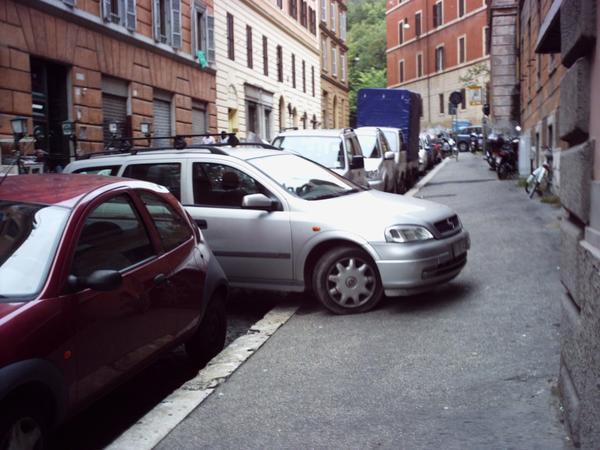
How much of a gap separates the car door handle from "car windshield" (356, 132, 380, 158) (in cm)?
1233

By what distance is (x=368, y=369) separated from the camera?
17.5ft

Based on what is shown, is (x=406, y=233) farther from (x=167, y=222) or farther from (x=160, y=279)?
(x=160, y=279)

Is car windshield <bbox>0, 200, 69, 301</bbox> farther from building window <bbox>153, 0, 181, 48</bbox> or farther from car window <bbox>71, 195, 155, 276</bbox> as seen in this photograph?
building window <bbox>153, 0, 181, 48</bbox>

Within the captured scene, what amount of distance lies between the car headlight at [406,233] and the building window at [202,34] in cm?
2156

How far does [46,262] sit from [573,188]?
8.86 ft

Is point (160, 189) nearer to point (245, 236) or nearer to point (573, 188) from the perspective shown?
point (245, 236)

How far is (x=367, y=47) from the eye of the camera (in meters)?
93.6

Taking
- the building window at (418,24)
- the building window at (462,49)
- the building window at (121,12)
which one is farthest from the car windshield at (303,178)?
the building window at (418,24)

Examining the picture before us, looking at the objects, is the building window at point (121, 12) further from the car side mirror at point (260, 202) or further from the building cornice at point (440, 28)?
the building cornice at point (440, 28)

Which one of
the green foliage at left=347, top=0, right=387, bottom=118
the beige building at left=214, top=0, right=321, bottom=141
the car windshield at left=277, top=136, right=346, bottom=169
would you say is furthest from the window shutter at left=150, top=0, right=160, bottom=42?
the green foliage at left=347, top=0, right=387, bottom=118

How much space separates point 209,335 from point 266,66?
107ft

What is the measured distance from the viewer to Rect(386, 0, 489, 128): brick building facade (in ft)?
199

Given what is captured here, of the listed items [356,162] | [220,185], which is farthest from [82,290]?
[356,162]

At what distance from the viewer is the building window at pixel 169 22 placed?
985 inches
